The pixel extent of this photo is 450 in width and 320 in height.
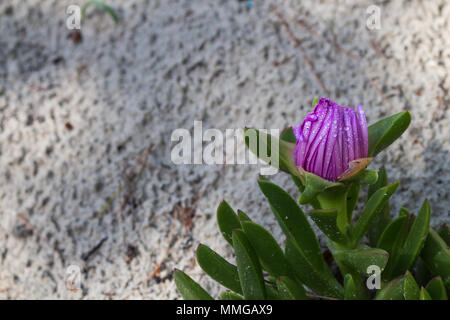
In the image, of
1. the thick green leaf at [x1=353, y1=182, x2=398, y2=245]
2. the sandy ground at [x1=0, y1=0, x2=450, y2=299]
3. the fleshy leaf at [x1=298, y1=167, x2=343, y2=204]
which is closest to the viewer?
the fleshy leaf at [x1=298, y1=167, x2=343, y2=204]

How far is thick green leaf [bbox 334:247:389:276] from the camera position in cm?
116

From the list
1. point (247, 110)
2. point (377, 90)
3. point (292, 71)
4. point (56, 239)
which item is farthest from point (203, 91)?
point (56, 239)

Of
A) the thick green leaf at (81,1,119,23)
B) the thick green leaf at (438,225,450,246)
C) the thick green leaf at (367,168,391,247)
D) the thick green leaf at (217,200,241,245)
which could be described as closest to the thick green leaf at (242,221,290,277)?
the thick green leaf at (217,200,241,245)

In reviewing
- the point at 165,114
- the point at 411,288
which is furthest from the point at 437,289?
the point at 165,114

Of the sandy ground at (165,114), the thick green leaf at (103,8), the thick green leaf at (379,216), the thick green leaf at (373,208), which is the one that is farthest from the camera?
the thick green leaf at (103,8)

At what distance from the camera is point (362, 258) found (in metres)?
1.21

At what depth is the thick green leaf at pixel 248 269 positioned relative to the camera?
1.23 meters

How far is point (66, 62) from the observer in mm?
2363

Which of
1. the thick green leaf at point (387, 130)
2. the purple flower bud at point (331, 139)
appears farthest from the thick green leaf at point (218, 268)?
the thick green leaf at point (387, 130)

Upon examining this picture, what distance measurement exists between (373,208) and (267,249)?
30cm

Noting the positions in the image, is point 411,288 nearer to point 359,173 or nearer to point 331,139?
point 359,173

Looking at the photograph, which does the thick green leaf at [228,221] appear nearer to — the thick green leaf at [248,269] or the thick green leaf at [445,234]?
the thick green leaf at [248,269]

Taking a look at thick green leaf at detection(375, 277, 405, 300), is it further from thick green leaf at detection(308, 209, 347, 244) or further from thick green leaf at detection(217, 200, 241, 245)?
thick green leaf at detection(217, 200, 241, 245)

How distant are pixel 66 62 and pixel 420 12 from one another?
63.5 inches
